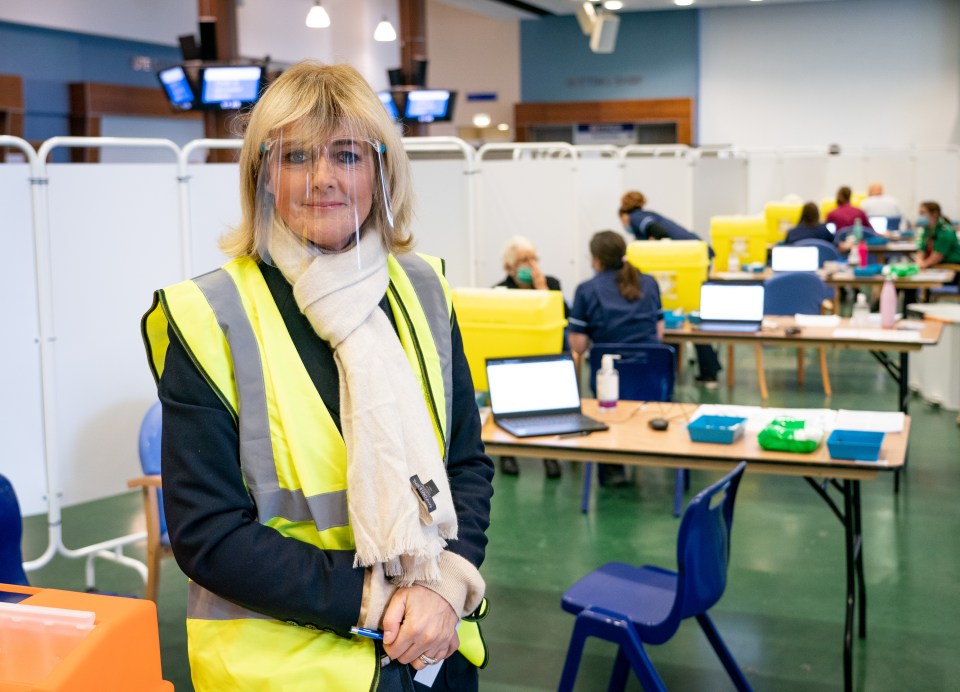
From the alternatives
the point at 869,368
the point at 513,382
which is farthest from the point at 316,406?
the point at 869,368

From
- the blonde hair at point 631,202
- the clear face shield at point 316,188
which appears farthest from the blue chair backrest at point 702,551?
the blonde hair at point 631,202

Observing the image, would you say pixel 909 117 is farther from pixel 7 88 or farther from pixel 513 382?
pixel 513 382

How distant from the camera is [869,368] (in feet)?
28.3

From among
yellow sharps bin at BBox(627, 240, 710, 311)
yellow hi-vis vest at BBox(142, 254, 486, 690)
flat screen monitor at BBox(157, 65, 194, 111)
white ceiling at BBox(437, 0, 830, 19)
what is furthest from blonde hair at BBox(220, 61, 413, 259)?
white ceiling at BBox(437, 0, 830, 19)

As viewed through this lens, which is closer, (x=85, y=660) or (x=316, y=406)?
(x=85, y=660)

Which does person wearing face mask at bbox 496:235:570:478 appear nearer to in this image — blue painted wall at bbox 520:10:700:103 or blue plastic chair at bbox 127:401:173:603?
blue plastic chair at bbox 127:401:173:603

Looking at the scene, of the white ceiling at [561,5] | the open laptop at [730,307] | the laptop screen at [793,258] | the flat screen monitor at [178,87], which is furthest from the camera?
the white ceiling at [561,5]

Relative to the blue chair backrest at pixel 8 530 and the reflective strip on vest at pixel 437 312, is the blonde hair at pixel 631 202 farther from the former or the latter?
the reflective strip on vest at pixel 437 312

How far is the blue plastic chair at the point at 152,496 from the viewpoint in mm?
3455

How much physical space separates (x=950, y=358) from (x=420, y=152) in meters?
3.74

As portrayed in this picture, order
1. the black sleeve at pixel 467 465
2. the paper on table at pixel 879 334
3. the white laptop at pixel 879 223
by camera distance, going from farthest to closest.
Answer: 1. the white laptop at pixel 879 223
2. the paper on table at pixel 879 334
3. the black sleeve at pixel 467 465

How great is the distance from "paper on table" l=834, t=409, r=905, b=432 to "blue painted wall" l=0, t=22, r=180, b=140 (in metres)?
10.8

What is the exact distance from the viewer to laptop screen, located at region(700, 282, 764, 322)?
629cm

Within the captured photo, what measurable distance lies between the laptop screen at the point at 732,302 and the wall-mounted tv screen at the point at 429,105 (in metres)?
8.35
